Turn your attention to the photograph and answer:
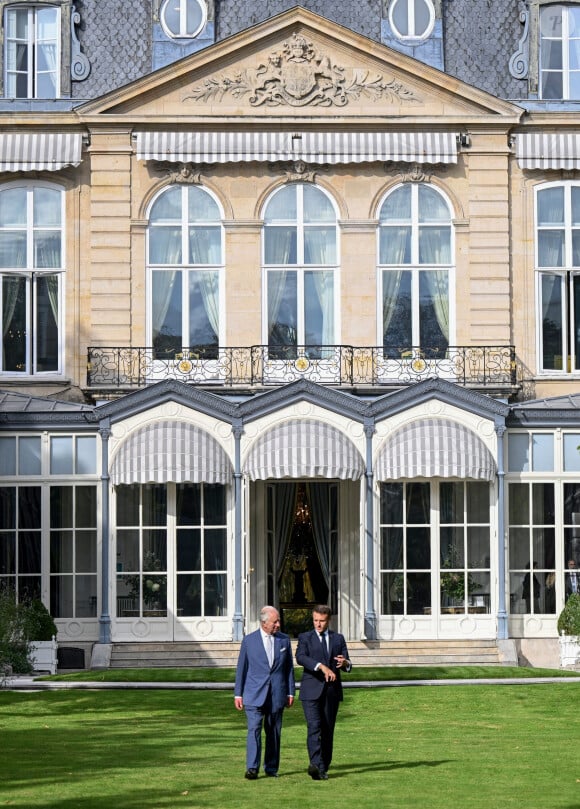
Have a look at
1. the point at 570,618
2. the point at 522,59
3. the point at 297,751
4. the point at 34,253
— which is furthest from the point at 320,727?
the point at 522,59

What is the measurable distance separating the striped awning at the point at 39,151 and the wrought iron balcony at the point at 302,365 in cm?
358

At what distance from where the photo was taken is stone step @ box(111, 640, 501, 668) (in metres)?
30.3

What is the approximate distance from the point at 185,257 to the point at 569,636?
10076 millimetres

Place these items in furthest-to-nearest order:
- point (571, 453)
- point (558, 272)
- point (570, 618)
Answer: point (558, 272)
point (571, 453)
point (570, 618)

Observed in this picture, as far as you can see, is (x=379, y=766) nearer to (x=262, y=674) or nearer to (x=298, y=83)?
(x=262, y=674)

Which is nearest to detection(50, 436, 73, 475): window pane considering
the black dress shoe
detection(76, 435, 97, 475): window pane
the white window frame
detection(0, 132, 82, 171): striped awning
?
detection(76, 435, 97, 475): window pane

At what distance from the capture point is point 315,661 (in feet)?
58.3

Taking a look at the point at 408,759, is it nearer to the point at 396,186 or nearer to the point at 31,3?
the point at 396,186

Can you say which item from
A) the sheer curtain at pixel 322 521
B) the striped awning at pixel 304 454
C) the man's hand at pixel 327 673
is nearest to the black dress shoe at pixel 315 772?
the man's hand at pixel 327 673

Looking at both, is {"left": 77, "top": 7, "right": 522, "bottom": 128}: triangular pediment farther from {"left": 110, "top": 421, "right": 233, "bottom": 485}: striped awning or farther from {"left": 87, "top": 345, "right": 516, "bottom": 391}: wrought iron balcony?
{"left": 110, "top": 421, "right": 233, "bottom": 485}: striped awning

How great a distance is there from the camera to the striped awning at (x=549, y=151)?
34.1 metres

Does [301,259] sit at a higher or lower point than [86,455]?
higher

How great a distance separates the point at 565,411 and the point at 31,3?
1306 centimetres

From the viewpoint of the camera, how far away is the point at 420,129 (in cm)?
3403
